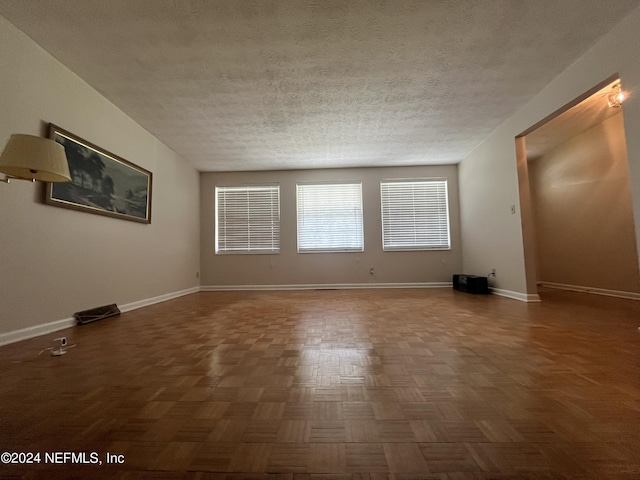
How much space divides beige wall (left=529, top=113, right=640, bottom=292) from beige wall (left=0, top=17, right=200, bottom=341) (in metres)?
7.24

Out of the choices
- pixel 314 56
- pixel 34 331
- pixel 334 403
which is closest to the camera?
pixel 334 403

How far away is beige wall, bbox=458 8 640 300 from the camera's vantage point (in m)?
2.45

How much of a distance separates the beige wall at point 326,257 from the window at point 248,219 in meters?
0.15

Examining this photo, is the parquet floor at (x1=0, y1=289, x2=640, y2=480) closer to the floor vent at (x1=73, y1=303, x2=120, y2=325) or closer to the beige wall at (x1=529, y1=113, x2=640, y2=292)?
the floor vent at (x1=73, y1=303, x2=120, y2=325)

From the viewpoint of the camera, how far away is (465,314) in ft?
10.8

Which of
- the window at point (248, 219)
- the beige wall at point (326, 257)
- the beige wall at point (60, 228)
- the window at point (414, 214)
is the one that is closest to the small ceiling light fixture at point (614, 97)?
the beige wall at point (326, 257)

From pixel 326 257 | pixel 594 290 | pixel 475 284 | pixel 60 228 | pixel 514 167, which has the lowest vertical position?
pixel 594 290

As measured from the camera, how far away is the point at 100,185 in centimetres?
347

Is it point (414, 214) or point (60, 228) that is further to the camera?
point (414, 214)

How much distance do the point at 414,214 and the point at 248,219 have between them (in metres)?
3.80

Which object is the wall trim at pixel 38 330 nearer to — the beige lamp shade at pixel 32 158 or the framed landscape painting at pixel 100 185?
the framed landscape painting at pixel 100 185

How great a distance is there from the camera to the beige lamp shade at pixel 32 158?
167cm

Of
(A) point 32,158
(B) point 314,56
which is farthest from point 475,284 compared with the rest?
(A) point 32,158

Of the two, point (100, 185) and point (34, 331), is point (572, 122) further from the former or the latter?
point (34, 331)
